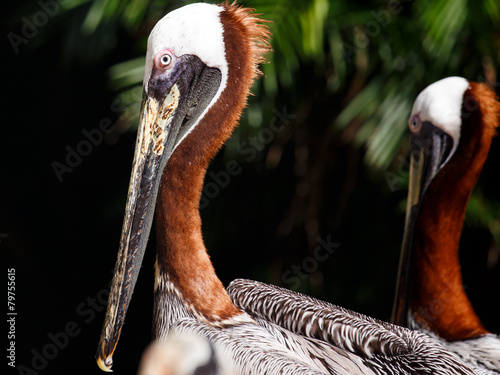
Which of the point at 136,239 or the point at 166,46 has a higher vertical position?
the point at 166,46

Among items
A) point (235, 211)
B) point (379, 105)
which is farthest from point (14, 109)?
point (379, 105)

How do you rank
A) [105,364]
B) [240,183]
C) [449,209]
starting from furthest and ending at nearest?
1. [240,183]
2. [449,209]
3. [105,364]

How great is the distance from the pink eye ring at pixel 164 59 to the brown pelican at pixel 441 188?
37.1 inches

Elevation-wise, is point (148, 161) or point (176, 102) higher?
point (176, 102)

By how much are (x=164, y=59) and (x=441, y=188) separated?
1.04m

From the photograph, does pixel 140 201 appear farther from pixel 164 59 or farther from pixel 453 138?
pixel 453 138

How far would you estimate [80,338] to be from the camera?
2879mm

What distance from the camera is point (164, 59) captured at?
137 centimetres

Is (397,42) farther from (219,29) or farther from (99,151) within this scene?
(99,151)

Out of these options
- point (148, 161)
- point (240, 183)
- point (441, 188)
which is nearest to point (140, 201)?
point (148, 161)

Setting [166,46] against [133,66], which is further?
[133,66]

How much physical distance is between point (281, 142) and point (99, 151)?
0.86 meters

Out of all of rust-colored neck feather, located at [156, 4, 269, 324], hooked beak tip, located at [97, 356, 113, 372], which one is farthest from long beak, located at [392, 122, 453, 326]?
hooked beak tip, located at [97, 356, 113, 372]

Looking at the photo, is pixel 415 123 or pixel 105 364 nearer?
pixel 105 364
